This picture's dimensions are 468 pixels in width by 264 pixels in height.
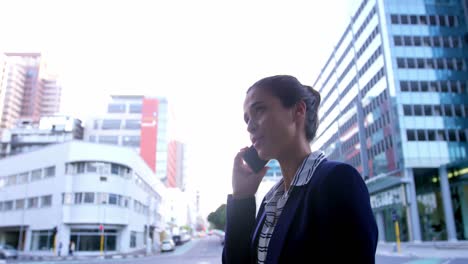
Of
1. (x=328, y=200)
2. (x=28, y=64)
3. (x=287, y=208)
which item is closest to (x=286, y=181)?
(x=287, y=208)

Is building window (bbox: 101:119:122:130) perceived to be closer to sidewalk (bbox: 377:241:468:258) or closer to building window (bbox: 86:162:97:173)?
building window (bbox: 86:162:97:173)

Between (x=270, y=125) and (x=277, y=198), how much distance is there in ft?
1.11

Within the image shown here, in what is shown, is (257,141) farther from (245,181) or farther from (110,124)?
(110,124)

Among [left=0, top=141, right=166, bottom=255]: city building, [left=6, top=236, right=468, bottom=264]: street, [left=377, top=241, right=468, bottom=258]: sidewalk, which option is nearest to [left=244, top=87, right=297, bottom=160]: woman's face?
[left=6, top=236, right=468, bottom=264]: street

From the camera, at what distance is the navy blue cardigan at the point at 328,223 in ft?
3.76

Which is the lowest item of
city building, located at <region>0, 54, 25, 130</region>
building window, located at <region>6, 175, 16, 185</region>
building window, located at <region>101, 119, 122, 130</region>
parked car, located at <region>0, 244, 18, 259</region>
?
parked car, located at <region>0, 244, 18, 259</region>

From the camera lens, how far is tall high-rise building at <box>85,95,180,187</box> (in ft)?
263

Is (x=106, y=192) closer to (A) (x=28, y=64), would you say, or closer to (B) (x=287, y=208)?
(B) (x=287, y=208)

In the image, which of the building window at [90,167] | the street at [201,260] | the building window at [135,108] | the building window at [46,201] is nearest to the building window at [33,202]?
the building window at [46,201]

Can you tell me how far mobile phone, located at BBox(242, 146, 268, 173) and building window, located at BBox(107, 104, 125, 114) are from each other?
84450mm

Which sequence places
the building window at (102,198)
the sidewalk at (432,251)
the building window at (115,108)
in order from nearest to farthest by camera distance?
the sidewalk at (432,251) < the building window at (102,198) < the building window at (115,108)

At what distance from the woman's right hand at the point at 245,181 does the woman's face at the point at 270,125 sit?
138mm

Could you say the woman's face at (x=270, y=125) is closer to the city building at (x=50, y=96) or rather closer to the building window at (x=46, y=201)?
the building window at (x=46, y=201)

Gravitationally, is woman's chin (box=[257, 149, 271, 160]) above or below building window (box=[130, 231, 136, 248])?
above
